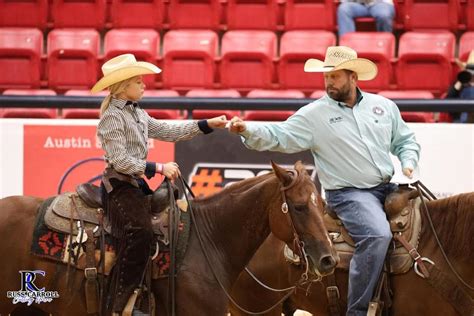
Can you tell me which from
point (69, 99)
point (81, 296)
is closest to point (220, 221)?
point (81, 296)

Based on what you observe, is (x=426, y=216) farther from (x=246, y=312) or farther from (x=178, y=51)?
(x=178, y=51)

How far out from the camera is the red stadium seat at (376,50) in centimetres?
1126

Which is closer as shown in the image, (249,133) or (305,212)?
(305,212)

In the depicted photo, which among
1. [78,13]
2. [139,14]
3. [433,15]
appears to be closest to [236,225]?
[139,14]

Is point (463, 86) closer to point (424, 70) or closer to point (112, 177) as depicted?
point (424, 70)

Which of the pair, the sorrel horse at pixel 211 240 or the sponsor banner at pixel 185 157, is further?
the sponsor banner at pixel 185 157

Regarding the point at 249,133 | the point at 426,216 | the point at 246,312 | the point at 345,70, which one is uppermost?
the point at 345,70

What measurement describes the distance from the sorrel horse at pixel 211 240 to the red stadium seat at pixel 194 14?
6748 millimetres

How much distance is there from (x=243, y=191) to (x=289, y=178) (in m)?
0.40

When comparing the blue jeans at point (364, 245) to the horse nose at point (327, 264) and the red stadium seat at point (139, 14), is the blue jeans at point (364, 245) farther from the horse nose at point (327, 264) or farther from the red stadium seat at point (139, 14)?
the red stadium seat at point (139, 14)

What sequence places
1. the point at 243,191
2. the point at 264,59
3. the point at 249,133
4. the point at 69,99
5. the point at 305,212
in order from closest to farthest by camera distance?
the point at 305,212, the point at 243,191, the point at 249,133, the point at 69,99, the point at 264,59

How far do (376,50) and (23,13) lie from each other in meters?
Result: 4.93

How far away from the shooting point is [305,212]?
5.45 meters

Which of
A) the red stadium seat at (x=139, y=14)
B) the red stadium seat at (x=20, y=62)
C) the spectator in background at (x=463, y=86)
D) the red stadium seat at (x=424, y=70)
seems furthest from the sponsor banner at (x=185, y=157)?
the red stadium seat at (x=139, y=14)
